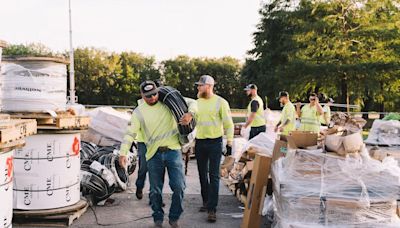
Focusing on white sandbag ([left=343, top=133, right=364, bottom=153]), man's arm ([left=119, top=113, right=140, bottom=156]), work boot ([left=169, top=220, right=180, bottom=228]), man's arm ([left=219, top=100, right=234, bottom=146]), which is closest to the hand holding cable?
man's arm ([left=119, top=113, right=140, bottom=156])

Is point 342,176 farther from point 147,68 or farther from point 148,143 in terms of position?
point 147,68

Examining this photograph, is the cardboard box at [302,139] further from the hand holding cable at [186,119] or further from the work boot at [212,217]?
the work boot at [212,217]

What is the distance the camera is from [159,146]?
5730 millimetres

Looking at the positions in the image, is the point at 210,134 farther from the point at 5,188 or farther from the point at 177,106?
the point at 5,188

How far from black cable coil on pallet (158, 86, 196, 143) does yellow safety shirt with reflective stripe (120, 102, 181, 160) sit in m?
0.09

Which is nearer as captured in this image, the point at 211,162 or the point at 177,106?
the point at 177,106

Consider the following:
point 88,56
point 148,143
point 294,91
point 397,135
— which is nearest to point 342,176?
point 148,143

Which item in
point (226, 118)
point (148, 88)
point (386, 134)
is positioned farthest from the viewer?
point (386, 134)

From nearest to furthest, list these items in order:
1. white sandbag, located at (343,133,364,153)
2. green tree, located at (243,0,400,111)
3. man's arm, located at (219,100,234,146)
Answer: white sandbag, located at (343,133,364,153) → man's arm, located at (219,100,234,146) → green tree, located at (243,0,400,111)

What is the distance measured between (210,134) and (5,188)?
3.33 m

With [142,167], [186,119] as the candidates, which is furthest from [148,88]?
[142,167]

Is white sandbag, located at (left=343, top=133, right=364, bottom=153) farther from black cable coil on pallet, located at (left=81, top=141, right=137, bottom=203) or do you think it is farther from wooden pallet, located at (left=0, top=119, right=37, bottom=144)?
black cable coil on pallet, located at (left=81, top=141, right=137, bottom=203)

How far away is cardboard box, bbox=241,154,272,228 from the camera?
5578mm

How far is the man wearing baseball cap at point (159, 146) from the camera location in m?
5.73
